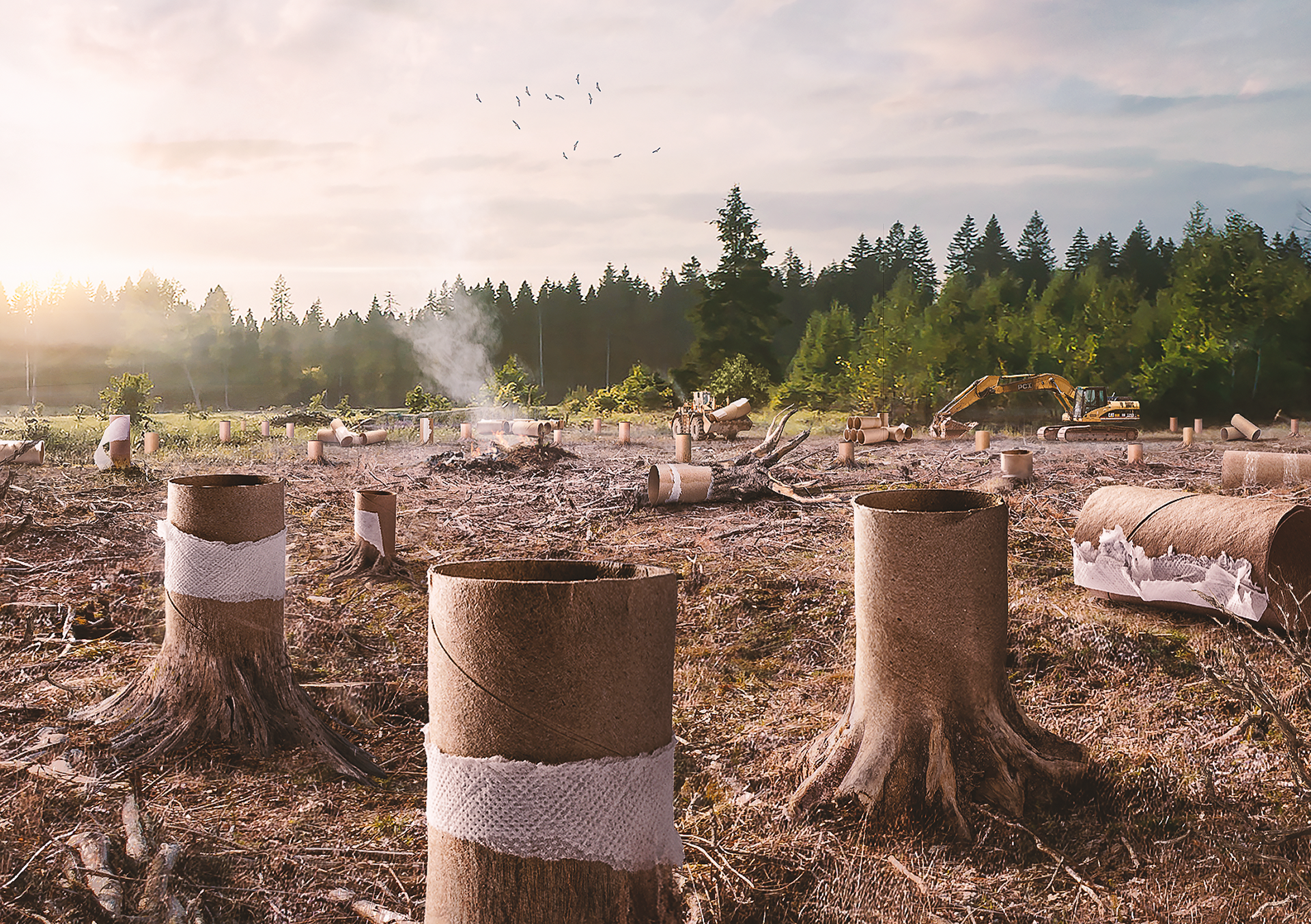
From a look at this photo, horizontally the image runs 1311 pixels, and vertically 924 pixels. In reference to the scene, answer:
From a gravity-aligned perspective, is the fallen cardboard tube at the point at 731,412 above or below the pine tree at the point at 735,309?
below

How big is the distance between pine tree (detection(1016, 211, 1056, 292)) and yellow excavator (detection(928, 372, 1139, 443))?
150 feet

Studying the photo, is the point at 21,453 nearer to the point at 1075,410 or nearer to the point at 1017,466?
the point at 1017,466

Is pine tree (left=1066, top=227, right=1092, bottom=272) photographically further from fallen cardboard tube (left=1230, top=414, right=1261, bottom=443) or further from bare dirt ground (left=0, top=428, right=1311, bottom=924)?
bare dirt ground (left=0, top=428, right=1311, bottom=924)

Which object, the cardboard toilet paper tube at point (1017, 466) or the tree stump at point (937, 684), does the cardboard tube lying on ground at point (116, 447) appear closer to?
the cardboard toilet paper tube at point (1017, 466)

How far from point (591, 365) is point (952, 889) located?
285ft

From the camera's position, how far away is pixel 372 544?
8359 mm

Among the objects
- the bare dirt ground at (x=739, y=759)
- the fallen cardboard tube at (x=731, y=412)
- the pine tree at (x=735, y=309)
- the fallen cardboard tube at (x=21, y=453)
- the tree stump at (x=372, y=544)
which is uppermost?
the pine tree at (x=735, y=309)

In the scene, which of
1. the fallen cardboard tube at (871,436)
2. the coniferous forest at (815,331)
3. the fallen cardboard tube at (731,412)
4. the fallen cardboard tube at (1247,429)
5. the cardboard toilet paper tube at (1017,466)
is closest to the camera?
the cardboard toilet paper tube at (1017,466)

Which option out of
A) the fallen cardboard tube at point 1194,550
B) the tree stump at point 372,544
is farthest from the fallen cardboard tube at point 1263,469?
the tree stump at point 372,544

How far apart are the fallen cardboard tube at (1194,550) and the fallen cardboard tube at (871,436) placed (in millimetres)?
19619

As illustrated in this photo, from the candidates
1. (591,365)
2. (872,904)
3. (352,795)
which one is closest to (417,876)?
(352,795)

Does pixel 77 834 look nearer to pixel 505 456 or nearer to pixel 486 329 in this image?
pixel 505 456

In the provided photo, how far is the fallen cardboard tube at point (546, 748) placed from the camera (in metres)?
2.14

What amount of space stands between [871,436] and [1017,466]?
14.0 meters
